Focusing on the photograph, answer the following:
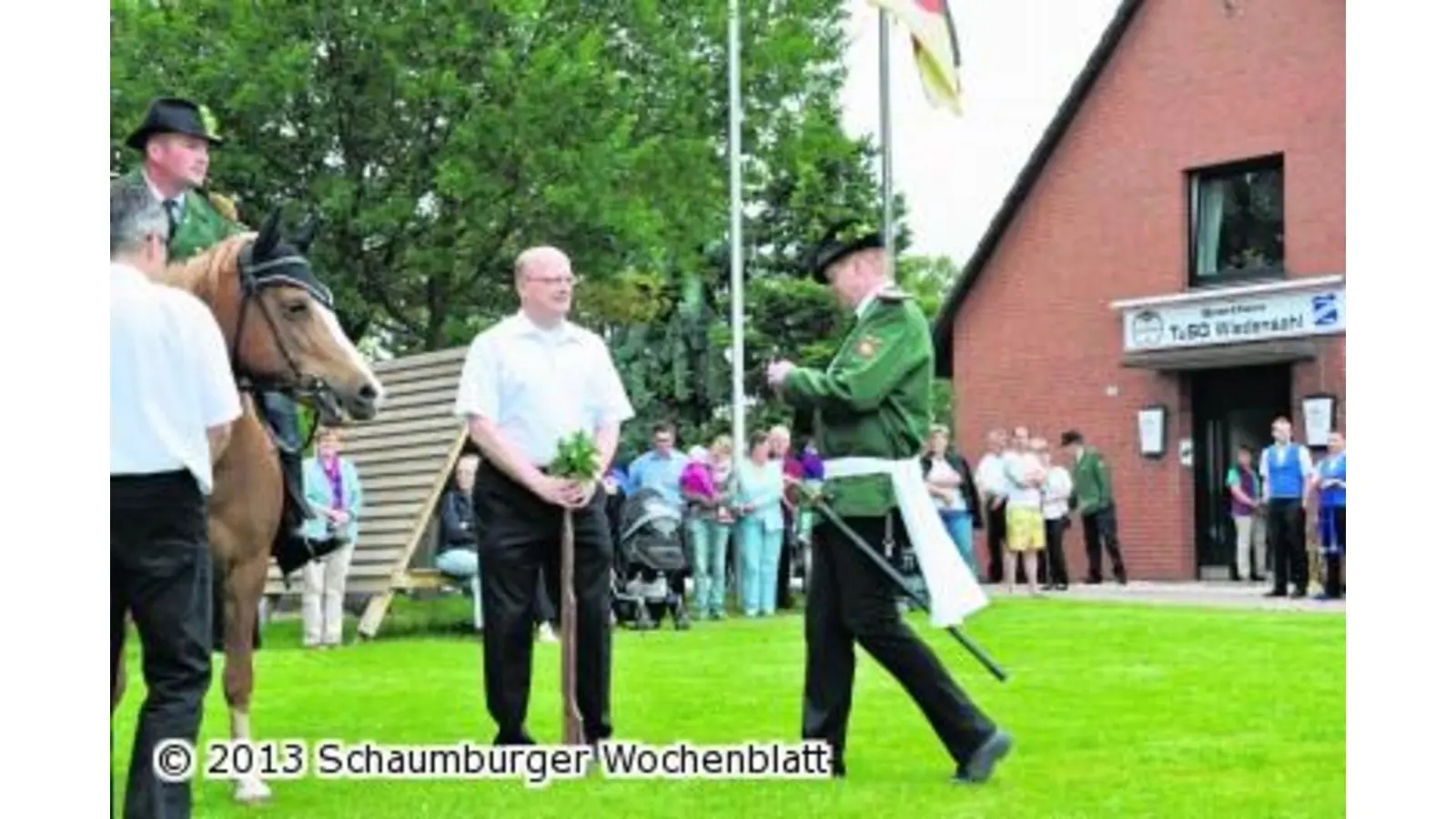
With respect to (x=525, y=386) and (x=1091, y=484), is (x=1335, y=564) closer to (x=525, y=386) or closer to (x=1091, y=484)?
(x=1091, y=484)

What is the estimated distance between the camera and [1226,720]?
9.70 m

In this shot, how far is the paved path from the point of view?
19125mm

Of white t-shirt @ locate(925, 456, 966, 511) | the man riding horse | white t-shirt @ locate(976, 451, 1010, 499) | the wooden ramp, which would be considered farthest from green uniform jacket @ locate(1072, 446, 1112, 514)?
the man riding horse

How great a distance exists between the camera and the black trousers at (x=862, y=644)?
7.86 meters

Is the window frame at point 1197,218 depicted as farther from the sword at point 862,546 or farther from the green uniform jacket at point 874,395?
the sword at point 862,546

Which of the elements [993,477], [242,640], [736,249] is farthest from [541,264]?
[993,477]

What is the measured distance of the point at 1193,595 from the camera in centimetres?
2214

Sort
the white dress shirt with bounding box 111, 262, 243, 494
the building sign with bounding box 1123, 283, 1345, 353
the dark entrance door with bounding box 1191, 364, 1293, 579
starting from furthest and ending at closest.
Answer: the dark entrance door with bounding box 1191, 364, 1293, 579, the building sign with bounding box 1123, 283, 1345, 353, the white dress shirt with bounding box 111, 262, 243, 494

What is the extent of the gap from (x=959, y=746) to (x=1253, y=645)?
6.71 meters

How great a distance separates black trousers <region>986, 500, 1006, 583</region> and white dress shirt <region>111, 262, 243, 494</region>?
17.8 m

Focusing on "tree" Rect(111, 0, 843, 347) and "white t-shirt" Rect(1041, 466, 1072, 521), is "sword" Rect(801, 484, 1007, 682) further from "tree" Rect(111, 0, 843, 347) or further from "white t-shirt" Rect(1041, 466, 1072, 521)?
"tree" Rect(111, 0, 843, 347)

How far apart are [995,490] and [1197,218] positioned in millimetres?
5281
